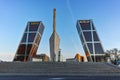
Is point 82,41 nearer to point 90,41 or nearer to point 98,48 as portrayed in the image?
point 90,41

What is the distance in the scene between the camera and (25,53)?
5584 centimetres

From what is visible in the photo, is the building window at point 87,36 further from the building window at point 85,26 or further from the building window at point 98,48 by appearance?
the building window at point 98,48

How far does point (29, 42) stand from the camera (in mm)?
56812

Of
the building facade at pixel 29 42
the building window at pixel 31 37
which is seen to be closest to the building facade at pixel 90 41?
the building facade at pixel 29 42

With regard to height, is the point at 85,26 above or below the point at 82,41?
above

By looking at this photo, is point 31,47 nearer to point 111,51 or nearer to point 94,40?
point 94,40

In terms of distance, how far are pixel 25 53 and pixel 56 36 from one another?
17.1 meters

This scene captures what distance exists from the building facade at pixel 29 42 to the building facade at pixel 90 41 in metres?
12.0

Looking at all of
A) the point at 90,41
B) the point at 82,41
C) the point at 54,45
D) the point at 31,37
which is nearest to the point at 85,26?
the point at 82,41

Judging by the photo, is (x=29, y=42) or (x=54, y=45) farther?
(x=29, y=42)

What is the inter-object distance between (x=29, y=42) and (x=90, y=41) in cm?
1684

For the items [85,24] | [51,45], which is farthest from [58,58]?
[85,24]

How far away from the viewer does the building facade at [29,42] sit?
55.7m

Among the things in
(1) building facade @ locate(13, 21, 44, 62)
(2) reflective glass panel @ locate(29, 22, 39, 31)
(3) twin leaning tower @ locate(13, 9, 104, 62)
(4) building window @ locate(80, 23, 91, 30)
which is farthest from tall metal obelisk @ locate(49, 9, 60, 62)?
(2) reflective glass panel @ locate(29, 22, 39, 31)
